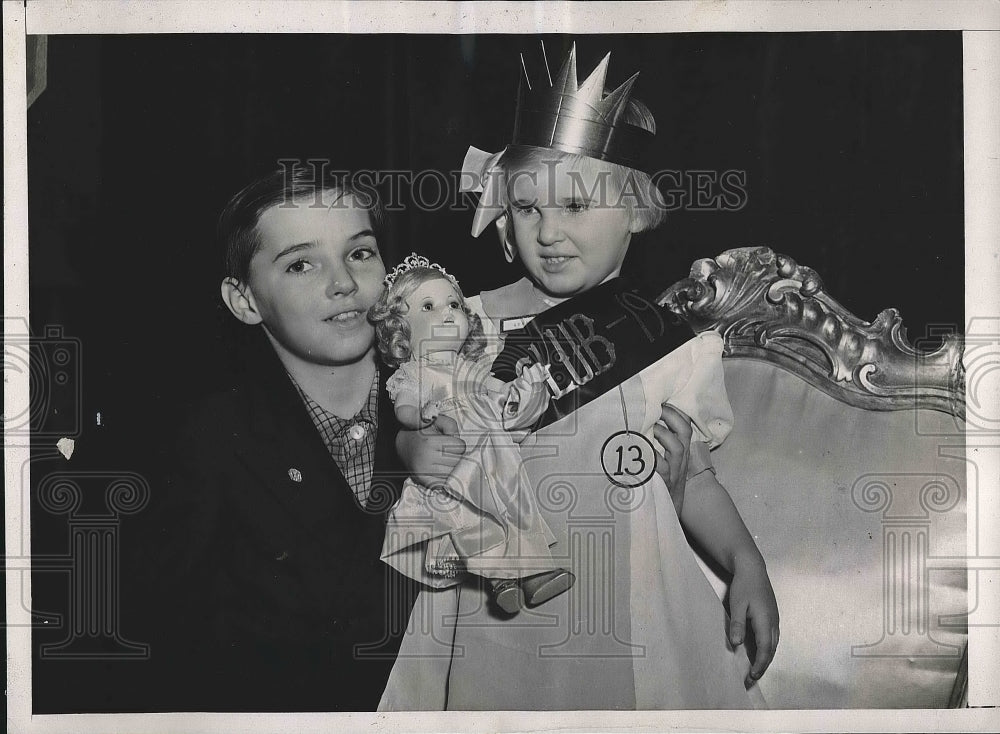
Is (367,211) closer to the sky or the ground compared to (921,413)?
closer to the sky

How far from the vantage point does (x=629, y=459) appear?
5.86 feet

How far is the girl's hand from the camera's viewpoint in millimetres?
1797

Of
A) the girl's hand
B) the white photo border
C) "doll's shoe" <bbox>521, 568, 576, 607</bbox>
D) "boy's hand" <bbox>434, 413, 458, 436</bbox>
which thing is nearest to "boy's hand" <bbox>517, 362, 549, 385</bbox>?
"boy's hand" <bbox>434, 413, 458, 436</bbox>

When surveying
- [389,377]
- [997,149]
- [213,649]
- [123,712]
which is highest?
[997,149]

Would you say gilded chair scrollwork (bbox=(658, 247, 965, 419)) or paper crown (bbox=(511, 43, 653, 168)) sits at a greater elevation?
paper crown (bbox=(511, 43, 653, 168))

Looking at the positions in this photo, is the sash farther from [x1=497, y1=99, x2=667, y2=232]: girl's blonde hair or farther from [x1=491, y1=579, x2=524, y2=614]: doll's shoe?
[x1=491, y1=579, x2=524, y2=614]: doll's shoe

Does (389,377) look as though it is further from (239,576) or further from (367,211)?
(239,576)

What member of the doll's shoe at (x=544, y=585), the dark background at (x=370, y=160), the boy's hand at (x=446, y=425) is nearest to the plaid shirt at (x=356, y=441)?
the boy's hand at (x=446, y=425)

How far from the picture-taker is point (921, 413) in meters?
1.81

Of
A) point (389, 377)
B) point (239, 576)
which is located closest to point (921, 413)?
point (389, 377)

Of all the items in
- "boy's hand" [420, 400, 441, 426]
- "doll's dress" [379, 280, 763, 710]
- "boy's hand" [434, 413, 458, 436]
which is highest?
"boy's hand" [420, 400, 441, 426]

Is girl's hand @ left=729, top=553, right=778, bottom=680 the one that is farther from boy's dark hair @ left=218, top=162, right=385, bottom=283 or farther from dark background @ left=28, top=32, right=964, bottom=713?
boy's dark hair @ left=218, top=162, right=385, bottom=283

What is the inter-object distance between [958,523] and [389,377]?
1.16m

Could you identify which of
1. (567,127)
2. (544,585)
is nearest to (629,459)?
(544,585)
